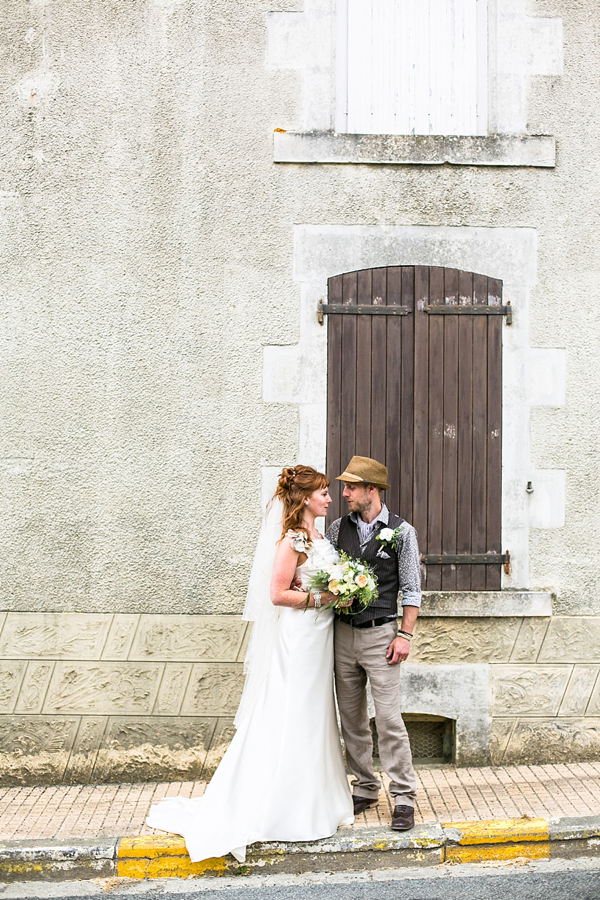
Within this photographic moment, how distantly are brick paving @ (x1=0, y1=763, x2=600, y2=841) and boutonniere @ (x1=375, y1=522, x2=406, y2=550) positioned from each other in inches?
58.3

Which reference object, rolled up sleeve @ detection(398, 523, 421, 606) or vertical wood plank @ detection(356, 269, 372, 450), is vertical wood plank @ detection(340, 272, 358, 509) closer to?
vertical wood plank @ detection(356, 269, 372, 450)

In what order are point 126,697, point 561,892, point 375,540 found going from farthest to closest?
1. point 126,697
2. point 375,540
3. point 561,892

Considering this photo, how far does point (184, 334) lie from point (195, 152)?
1182 mm

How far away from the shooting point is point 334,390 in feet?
19.2

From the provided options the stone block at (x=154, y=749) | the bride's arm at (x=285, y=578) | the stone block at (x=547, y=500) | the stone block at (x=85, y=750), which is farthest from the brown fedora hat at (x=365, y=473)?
the stone block at (x=85, y=750)

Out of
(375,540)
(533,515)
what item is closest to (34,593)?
(375,540)

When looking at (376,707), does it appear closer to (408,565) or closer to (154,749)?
(408,565)

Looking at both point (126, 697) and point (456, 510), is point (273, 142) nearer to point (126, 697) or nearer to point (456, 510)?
point (456, 510)

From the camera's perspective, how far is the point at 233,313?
584cm

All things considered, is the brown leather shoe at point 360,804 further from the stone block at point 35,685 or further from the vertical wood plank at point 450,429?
the stone block at point 35,685

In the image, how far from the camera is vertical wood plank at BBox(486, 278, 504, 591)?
588 cm

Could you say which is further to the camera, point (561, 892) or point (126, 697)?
point (126, 697)

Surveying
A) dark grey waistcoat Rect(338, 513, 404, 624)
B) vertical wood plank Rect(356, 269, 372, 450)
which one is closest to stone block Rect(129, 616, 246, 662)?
dark grey waistcoat Rect(338, 513, 404, 624)

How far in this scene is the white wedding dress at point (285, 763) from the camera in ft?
15.0
